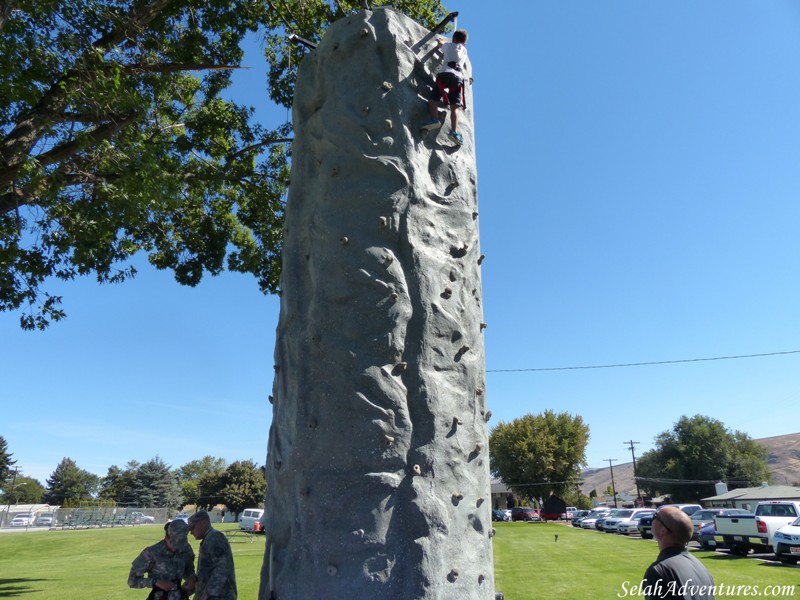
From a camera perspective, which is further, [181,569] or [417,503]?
[181,569]

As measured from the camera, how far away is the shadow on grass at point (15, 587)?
13373mm

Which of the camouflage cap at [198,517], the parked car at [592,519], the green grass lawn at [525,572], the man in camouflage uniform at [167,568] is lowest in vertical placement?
the parked car at [592,519]

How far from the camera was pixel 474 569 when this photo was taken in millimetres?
3898

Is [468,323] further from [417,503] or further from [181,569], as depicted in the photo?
[181,569]

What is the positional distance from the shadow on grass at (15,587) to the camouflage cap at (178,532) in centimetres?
1031

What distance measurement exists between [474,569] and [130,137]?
8.83 m

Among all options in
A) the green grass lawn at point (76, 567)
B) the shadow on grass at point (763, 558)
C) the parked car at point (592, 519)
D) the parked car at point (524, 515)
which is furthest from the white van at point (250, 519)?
the shadow on grass at point (763, 558)

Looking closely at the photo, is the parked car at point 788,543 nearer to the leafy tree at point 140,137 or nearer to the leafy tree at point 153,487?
the leafy tree at point 140,137

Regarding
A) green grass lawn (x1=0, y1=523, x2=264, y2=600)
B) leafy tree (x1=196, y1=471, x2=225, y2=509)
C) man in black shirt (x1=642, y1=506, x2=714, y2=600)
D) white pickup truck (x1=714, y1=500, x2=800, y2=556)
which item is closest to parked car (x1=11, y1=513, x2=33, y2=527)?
leafy tree (x1=196, y1=471, x2=225, y2=509)

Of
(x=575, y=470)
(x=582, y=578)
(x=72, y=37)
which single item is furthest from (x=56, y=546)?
(x=575, y=470)

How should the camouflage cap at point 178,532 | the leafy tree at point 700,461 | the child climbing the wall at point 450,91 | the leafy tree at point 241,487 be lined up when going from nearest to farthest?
the child climbing the wall at point 450,91
the camouflage cap at point 178,532
the leafy tree at point 241,487
the leafy tree at point 700,461

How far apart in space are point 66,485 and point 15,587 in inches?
3370

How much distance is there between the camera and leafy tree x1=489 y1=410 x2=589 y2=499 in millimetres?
58000

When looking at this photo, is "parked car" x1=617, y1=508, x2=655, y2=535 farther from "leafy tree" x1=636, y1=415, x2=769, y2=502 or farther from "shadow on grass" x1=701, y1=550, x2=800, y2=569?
"leafy tree" x1=636, y1=415, x2=769, y2=502
